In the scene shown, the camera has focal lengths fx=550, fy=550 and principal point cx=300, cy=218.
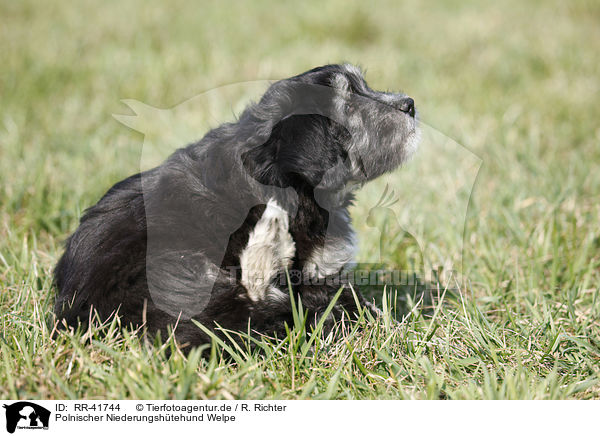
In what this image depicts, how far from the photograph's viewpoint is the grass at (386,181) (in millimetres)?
2266

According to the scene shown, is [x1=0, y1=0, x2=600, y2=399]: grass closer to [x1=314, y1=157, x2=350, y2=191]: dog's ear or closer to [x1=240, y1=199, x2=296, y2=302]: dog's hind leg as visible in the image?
[x1=240, y1=199, x2=296, y2=302]: dog's hind leg

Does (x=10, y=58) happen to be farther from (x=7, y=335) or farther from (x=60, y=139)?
(x=7, y=335)

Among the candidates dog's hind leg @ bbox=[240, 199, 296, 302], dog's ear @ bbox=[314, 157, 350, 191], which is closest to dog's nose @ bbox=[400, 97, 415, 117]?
dog's ear @ bbox=[314, 157, 350, 191]

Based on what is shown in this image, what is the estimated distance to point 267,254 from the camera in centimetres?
241

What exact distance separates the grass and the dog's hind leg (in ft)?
0.74
